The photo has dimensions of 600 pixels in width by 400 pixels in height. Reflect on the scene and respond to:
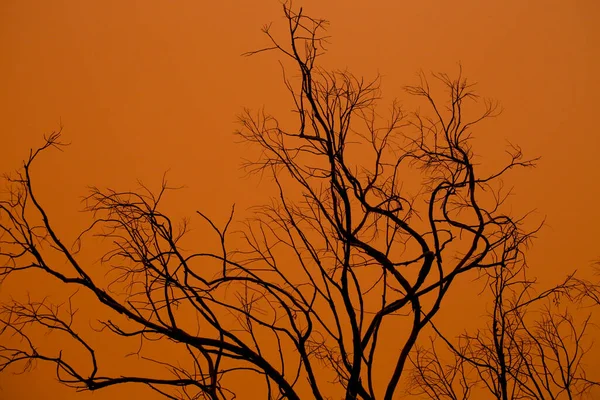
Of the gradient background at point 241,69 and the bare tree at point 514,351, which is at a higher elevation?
the gradient background at point 241,69

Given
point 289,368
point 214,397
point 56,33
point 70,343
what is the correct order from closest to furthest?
point 214,397
point 289,368
point 70,343
point 56,33

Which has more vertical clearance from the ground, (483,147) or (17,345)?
(483,147)

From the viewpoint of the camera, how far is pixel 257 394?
1768 mm

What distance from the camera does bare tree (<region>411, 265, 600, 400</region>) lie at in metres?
0.81

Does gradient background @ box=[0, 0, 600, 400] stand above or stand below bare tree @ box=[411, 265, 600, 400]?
above

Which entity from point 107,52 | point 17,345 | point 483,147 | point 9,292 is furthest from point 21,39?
point 483,147

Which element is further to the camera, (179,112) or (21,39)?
(21,39)

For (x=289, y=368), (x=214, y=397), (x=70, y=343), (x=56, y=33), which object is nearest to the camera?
(x=214, y=397)

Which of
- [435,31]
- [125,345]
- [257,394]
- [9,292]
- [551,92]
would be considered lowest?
[257,394]

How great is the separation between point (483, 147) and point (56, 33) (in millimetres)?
1325

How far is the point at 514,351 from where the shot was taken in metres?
1.14

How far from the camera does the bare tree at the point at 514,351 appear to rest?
81 centimetres

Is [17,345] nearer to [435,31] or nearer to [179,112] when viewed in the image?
[179,112]

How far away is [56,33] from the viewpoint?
6.67ft
